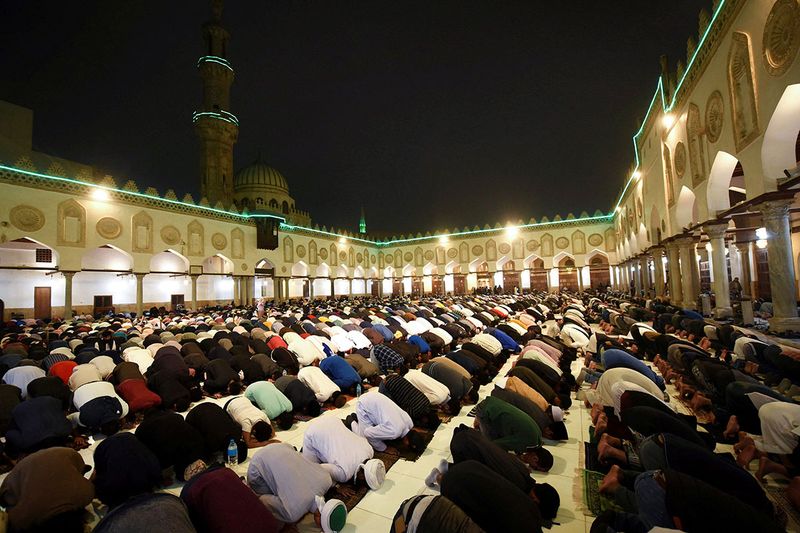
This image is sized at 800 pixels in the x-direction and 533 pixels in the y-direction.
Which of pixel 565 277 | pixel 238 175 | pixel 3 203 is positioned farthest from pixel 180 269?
pixel 565 277

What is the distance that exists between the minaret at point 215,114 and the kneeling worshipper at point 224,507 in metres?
23.3

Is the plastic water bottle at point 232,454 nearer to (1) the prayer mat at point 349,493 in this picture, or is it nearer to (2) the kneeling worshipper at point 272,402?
(2) the kneeling worshipper at point 272,402

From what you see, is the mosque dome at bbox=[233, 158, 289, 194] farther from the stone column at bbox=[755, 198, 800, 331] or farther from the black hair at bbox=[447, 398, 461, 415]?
the stone column at bbox=[755, 198, 800, 331]

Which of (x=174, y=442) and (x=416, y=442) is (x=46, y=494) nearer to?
(x=174, y=442)


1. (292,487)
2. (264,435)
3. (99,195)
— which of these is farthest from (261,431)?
(99,195)

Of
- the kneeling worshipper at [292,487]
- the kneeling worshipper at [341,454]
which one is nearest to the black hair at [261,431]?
the kneeling worshipper at [341,454]

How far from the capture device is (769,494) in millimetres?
2641

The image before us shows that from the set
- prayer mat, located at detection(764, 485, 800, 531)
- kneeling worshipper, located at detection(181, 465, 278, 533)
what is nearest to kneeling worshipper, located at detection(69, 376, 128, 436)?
kneeling worshipper, located at detection(181, 465, 278, 533)

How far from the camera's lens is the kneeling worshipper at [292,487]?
2379 mm

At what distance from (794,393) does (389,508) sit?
4639mm

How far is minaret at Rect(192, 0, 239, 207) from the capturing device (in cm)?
2242

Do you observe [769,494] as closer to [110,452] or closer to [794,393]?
[794,393]

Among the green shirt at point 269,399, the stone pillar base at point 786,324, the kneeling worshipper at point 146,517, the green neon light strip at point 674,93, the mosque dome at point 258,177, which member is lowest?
the green shirt at point 269,399

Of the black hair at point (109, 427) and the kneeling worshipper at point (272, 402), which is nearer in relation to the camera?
the black hair at point (109, 427)
